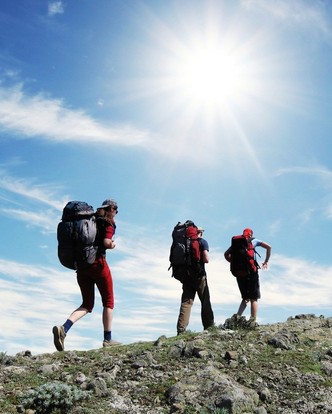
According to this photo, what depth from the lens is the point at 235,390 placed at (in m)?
7.99

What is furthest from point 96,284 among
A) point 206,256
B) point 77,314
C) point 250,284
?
point 250,284

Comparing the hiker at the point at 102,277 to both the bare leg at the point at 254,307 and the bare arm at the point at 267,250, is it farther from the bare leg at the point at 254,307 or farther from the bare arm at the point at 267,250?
the bare arm at the point at 267,250

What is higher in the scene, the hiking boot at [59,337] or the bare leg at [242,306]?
the bare leg at [242,306]

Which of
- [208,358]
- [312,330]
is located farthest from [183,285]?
[208,358]

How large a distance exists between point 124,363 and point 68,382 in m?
1.22

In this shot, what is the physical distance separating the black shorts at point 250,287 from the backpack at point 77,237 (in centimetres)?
518

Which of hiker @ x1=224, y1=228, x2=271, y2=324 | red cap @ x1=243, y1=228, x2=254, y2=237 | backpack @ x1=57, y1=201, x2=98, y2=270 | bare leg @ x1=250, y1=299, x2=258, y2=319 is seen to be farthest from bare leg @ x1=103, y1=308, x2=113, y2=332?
red cap @ x1=243, y1=228, x2=254, y2=237

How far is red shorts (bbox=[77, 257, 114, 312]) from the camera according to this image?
1137 centimetres

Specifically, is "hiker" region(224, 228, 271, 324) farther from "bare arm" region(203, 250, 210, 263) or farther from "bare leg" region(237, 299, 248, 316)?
"bare arm" region(203, 250, 210, 263)

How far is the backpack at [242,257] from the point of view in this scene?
1444 cm

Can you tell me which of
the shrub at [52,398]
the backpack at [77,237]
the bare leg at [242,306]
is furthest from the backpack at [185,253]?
the shrub at [52,398]

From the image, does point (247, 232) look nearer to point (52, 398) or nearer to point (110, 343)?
point (110, 343)

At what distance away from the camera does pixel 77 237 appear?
35.8 feet

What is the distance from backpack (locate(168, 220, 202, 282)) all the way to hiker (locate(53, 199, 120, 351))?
2.50m
